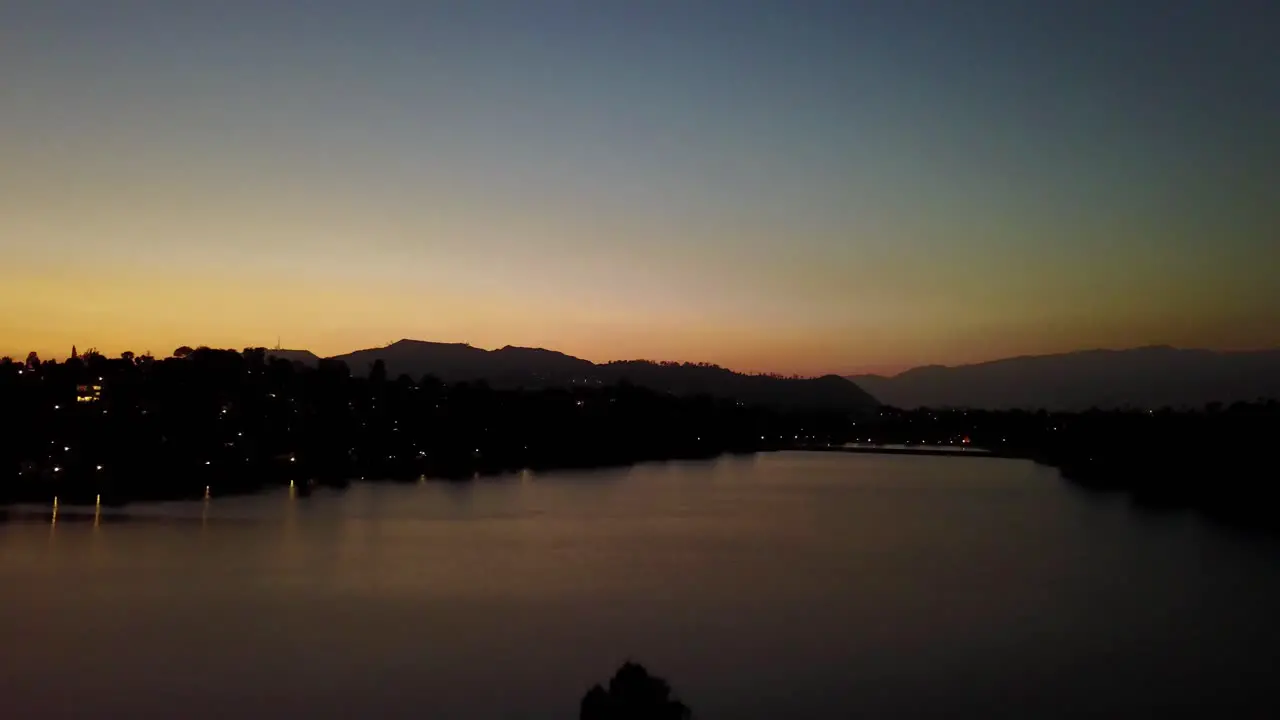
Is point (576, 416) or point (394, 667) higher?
point (576, 416)

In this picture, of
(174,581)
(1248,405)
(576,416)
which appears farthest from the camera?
(576,416)

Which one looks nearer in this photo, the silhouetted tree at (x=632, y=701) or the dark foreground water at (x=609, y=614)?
the silhouetted tree at (x=632, y=701)

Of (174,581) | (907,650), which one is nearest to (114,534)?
(174,581)

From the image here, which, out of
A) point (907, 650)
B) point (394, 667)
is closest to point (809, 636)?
point (907, 650)

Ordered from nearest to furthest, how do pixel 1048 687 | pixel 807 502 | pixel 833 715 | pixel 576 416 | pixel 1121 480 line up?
pixel 833 715 < pixel 1048 687 < pixel 807 502 < pixel 1121 480 < pixel 576 416

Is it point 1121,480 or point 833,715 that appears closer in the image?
point 833,715

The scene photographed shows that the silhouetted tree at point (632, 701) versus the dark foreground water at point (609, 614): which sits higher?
the silhouetted tree at point (632, 701)

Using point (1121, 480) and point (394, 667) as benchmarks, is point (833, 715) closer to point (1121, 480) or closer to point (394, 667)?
point (394, 667)

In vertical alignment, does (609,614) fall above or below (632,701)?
below
